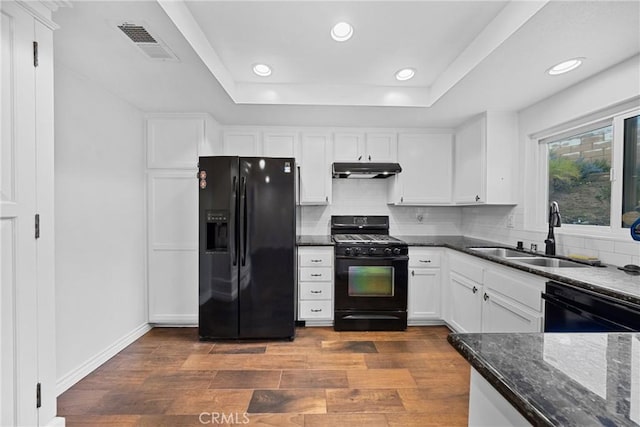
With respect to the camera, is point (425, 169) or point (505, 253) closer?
point (505, 253)

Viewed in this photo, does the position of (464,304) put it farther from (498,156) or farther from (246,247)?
(246,247)

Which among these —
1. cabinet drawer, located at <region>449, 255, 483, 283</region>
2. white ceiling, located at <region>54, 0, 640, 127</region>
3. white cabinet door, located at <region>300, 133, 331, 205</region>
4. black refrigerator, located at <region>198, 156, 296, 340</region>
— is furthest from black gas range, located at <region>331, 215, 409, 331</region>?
white ceiling, located at <region>54, 0, 640, 127</region>

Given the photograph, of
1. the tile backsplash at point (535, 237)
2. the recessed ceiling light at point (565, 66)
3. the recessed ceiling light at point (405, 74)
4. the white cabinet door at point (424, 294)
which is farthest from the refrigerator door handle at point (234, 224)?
the tile backsplash at point (535, 237)

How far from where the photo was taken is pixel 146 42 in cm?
181

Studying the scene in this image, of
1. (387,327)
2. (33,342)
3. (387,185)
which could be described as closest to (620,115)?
(387,185)

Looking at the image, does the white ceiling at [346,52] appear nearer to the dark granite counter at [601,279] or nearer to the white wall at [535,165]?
the white wall at [535,165]

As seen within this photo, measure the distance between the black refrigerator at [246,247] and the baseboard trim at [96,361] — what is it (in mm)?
644

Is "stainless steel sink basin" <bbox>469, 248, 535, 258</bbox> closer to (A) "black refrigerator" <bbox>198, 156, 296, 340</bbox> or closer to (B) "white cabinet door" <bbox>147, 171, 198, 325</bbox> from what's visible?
(A) "black refrigerator" <bbox>198, 156, 296, 340</bbox>

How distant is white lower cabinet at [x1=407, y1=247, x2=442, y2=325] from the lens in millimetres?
3244

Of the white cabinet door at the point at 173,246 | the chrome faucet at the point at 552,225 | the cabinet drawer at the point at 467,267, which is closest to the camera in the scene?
the chrome faucet at the point at 552,225

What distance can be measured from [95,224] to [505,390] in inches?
111

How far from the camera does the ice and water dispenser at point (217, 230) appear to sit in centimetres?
285

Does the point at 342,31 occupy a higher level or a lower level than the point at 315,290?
higher

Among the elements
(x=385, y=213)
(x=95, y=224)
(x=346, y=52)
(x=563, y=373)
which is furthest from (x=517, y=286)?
(x=95, y=224)
